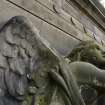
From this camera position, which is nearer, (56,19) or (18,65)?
(18,65)

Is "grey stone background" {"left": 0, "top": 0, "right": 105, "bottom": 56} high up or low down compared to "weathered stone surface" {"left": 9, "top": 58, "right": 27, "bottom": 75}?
up

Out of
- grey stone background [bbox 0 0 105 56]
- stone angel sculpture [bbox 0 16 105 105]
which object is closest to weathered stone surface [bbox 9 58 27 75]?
stone angel sculpture [bbox 0 16 105 105]

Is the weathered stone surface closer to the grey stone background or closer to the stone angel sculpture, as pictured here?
the stone angel sculpture

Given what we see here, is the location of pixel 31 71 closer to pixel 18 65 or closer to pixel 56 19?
pixel 18 65

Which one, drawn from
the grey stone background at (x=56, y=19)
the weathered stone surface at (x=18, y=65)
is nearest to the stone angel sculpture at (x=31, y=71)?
the weathered stone surface at (x=18, y=65)

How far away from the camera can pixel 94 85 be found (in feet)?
6.29

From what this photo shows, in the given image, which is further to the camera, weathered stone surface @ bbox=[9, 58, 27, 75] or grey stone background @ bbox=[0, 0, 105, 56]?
grey stone background @ bbox=[0, 0, 105, 56]

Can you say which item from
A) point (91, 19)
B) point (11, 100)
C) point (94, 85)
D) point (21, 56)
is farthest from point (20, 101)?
point (91, 19)

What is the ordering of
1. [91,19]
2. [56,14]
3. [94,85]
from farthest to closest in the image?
1. [91,19]
2. [56,14]
3. [94,85]

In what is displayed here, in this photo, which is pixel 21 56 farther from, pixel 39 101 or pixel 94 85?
pixel 94 85

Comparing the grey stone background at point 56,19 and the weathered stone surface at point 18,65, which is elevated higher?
the grey stone background at point 56,19

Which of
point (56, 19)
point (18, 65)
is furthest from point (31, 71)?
point (56, 19)

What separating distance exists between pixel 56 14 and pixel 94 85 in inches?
39.6

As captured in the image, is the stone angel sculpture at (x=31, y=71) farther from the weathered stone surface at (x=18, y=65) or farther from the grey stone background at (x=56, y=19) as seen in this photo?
the grey stone background at (x=56, y=19)
